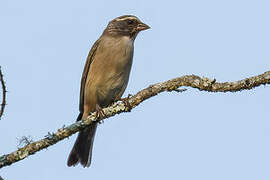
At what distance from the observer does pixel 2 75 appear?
4742 mm

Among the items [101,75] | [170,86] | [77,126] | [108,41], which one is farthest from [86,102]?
[170,86]

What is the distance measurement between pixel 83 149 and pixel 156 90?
2.89 meters

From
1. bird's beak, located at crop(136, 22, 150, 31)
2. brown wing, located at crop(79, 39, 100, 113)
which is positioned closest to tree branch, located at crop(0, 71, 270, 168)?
brown wing, located at crop(79, 39, 100, 113)

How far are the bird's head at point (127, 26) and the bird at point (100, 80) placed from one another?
176 millimetres

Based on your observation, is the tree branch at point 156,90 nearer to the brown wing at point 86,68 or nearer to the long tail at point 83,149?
the long tail at point 83,149

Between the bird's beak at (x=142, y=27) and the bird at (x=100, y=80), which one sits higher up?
the bird's beak at (x=142, y=27)

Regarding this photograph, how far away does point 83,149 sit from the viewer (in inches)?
302

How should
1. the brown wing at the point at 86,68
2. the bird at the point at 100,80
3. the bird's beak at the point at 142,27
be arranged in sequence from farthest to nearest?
1. the bird's beak at the point at 142,27
2. the brown wing at the point at 86,68
3. the bird at the point at 100,80

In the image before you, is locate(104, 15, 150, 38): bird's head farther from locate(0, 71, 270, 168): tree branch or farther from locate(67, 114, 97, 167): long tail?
locate(0, 71, 270, 168): tree branch

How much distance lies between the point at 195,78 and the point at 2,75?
2071 millimetres

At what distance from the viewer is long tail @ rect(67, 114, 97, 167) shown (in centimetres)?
734

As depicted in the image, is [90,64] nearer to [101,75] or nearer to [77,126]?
[101,75]

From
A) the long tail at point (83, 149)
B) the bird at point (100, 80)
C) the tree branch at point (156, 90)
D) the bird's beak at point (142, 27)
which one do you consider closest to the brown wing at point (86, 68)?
the bird at point (100, 80)

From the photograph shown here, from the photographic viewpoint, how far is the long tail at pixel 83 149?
24.1 feet
